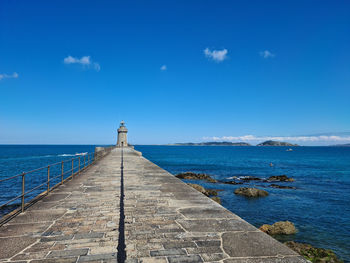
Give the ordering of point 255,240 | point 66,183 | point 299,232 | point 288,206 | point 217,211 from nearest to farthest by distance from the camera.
A: point 255,240 → point 217,211 → point 66,183 → point 299,232 → point 288,206

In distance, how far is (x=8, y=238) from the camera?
364cm

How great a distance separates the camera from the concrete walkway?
305cm

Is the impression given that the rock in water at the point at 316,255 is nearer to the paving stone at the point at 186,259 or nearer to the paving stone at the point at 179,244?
the paving stone at the point at 179,244

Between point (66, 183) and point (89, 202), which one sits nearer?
point (89, 202)

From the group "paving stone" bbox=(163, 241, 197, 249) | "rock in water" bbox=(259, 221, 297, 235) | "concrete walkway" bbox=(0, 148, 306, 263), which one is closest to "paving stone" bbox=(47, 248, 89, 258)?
"concrete walkway" bbox=(0, 148, 306, 263)

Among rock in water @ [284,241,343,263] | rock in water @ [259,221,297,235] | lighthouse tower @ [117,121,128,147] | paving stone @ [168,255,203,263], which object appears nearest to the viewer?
paving stone @ [168,255,203,263]

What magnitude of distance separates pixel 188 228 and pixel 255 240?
1115 millimetres

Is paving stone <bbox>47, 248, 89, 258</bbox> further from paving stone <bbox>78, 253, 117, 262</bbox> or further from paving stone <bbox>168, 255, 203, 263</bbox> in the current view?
paving stone <bbox>168, 255, 203, 263</bbox>

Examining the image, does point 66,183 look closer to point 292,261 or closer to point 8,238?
point 8,238

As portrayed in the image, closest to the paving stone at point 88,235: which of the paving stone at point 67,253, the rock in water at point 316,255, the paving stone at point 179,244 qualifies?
the paving stone at point 67,253

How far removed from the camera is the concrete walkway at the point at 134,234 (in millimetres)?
3055

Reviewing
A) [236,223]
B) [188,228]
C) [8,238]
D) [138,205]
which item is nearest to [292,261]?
[236,223]

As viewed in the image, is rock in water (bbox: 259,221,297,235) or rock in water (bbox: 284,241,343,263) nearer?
rock in water (bbox: 284,241,343,263)

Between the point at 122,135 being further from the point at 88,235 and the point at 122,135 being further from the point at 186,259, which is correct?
the point at 186,259
